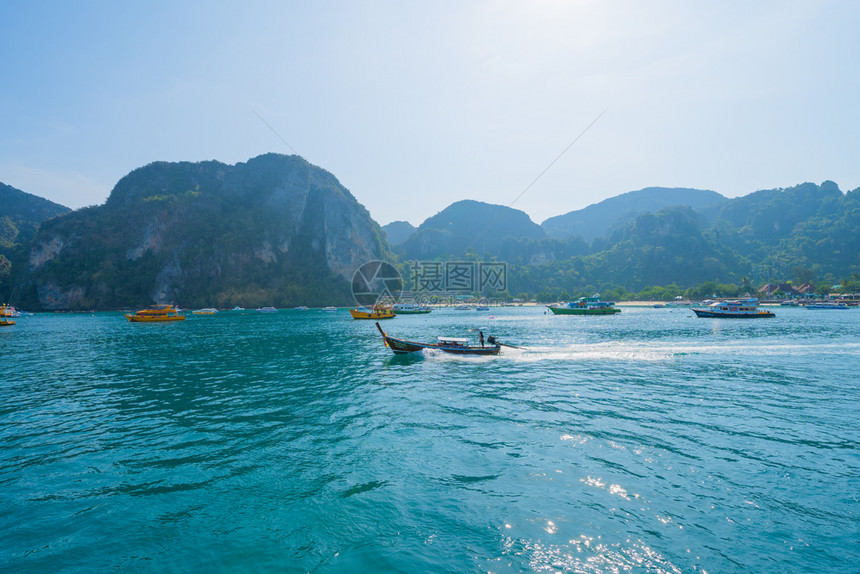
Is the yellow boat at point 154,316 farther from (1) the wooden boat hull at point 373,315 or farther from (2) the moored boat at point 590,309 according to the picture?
(2) the moored boat at point 590,309

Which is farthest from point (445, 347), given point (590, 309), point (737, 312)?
point (590, 309)

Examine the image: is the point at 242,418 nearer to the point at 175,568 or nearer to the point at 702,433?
the point at 175,568

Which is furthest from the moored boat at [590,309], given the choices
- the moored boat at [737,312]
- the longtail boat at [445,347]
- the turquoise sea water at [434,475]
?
the longtail boat at [445,347]

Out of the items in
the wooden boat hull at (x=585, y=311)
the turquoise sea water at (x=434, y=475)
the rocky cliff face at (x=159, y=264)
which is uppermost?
the rocky cliff face at (x=159, y=264)

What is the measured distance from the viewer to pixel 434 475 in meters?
10.5

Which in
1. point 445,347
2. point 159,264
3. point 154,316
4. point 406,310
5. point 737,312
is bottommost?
point 406,310

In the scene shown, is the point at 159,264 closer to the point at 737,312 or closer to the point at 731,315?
the point at 731,315

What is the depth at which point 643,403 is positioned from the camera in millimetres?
17672

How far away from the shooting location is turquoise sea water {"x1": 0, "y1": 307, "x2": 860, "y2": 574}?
23.9 feet

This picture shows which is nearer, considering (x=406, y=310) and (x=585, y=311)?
(x=585, y=311)

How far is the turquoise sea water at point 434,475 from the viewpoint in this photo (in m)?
7.28

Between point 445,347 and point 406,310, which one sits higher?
point 445,347

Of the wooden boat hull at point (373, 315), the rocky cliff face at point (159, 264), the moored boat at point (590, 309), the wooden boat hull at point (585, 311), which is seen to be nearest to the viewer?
the wooden boat hull at point (373, 315)

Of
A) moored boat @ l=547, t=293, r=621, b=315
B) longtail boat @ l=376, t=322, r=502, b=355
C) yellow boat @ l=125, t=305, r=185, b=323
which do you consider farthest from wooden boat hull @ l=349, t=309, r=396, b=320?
longtail boat @ l=376, t=322, r=502, b=355
